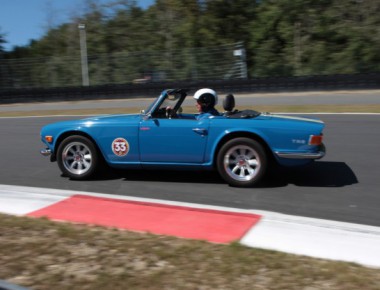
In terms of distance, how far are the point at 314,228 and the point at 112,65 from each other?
82.8ft

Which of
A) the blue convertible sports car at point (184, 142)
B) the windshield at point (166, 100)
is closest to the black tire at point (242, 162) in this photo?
the blue convertible sports car at point (184, 142)

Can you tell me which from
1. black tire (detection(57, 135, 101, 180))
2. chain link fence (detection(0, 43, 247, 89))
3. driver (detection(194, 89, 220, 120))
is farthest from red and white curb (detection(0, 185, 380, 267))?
chain link fence (detection(0, 43, 247, 89))

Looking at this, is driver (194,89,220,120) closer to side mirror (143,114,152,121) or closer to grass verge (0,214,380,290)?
side mirror (143,114,152,121)

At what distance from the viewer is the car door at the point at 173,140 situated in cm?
600

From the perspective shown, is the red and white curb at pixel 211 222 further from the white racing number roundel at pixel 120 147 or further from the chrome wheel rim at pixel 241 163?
the chrome wheel rim at pixel 241 163

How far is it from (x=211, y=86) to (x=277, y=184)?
17.7 m

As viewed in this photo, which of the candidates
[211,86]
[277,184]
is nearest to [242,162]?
[277,184]

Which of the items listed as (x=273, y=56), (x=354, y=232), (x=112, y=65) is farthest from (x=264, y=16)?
(x=354, y=232)

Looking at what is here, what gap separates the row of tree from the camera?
26891 mm

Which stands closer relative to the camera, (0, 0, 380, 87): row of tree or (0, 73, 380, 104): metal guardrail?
(0, 73, 380, 104): metal guardrail

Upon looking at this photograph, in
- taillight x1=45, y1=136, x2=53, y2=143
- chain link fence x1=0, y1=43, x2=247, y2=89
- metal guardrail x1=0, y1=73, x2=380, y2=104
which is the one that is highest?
chain link fence x1=0, y1=43, x2=247, y2=89

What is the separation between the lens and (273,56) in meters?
28.6

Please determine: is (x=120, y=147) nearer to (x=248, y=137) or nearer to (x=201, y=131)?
(x=201, y=131)

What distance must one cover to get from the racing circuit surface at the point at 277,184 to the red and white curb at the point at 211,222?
0.36 m
